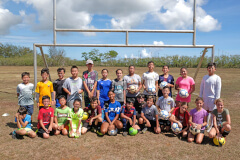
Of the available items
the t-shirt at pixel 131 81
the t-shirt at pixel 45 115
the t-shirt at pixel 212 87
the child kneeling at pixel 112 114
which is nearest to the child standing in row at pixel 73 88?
the t-shirt at pixel 45 115

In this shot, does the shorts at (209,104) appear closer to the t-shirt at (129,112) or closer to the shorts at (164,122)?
the shorts at (164,122)

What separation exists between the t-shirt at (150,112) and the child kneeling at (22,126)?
2.55 m

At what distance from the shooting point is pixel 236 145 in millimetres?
3848

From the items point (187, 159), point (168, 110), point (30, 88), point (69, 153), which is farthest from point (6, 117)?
point (187, 159)

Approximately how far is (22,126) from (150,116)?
2.93 meters

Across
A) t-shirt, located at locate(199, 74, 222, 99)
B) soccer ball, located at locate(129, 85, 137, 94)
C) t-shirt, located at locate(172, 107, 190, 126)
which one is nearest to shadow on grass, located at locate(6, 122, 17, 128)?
soccer ball, located at locate(129, 85, 137, 94)

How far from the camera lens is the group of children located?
164 inches

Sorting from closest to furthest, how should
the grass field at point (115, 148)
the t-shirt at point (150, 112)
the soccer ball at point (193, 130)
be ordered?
1. the grass field at point (115, 148)
2. the soccer ball at point (193, 130)
3. the t-shirt at point (150, 112)

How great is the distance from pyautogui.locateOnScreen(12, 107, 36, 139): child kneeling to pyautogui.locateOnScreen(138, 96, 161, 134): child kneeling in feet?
8.07

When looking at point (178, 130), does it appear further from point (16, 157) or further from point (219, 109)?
point (16, 157)

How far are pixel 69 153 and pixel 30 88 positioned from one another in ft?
6.94

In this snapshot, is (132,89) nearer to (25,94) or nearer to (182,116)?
(182,116)

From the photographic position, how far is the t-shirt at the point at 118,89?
4758 millimetres

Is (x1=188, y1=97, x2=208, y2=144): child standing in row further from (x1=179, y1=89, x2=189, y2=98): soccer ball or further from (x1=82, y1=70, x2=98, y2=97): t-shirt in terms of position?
(x1=82, y1=70, x2=98, y2=97): t-shirt
